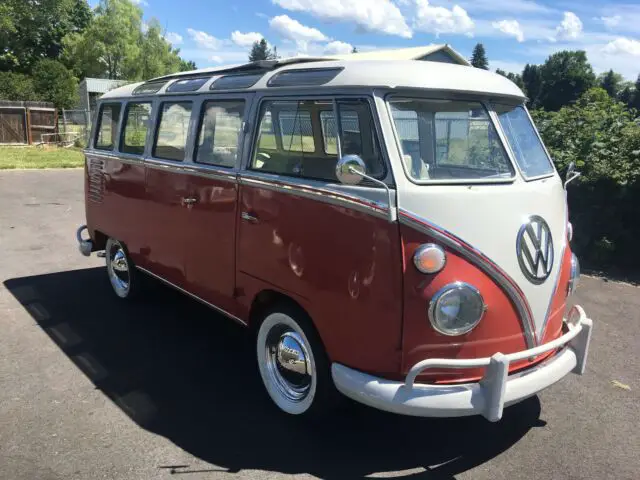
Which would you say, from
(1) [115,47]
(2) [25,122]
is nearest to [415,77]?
(2) [25,122]

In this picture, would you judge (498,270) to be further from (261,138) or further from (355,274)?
(261,138)

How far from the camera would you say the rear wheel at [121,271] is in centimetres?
576

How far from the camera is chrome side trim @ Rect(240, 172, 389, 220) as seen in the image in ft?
9.59

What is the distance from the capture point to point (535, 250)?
319 centimetres

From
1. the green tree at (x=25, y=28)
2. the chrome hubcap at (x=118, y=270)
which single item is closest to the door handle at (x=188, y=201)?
the chrome hubcap at (x=118, y=270)

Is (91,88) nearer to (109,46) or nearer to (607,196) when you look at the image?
(109,46)

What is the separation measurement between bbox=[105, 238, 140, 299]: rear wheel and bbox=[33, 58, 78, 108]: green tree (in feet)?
112

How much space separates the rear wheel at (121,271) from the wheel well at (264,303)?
230 cm

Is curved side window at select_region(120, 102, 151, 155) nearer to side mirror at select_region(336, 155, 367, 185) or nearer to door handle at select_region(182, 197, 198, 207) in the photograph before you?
door handle at select_region(182, 197, 198, 207)

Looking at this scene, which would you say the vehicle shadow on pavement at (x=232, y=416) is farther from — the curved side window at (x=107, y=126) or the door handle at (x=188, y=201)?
the curved side window at (x=107, y=126)

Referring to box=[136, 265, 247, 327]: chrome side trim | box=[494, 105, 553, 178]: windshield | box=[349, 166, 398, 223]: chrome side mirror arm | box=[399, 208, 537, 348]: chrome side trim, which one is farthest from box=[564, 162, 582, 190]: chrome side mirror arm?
box=[136, 265, 247, 327]: chrome side trim

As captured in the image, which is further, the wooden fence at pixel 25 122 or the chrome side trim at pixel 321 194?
the wooden fence at pixel 25 122

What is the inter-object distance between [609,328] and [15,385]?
18.0 ft

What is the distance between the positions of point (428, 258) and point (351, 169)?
0.62 metres
